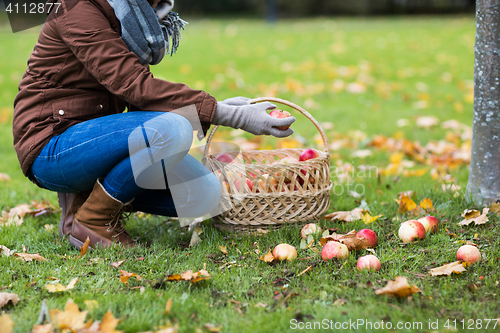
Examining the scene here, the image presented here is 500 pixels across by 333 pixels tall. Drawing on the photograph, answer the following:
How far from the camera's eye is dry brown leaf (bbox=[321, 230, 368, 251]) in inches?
78.0

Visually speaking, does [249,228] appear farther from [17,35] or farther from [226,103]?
[17,35]

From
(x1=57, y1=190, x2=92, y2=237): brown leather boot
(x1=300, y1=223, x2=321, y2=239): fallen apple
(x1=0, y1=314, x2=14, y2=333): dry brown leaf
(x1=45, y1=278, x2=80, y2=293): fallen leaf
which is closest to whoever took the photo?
(x1=0, y1=314, x2=14, y2=333): dry brown leaf

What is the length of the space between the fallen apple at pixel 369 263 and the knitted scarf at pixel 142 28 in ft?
4.30

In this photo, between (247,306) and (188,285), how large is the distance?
0.28 meters

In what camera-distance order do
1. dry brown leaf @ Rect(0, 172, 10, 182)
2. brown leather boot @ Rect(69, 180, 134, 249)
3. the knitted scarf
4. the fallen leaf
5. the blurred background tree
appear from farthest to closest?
1. the blurred background tree
2. dry brown leaf @ Rect(0, 172, 10, 182)
3. brown leather boot @ Rect(69, 180, 134, 249)
4. the knitted scarf
5. the fallen leaf

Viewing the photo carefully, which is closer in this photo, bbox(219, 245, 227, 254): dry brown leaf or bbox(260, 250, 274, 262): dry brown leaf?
bbox(260, 250, 274, 262): dry brown leaf

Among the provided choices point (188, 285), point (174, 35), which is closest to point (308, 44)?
point (174, 35)

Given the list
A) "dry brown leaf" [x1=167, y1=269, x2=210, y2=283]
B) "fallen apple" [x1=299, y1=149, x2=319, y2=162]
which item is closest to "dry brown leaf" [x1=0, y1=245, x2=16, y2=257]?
"dry brown leaf" [x1=167, y1=269, x2=210, y2=283]

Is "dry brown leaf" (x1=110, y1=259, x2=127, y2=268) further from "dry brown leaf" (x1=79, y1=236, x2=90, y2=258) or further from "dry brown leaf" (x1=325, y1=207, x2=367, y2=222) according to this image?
"dry brown leaf" (x1=325, y1=207, x2=367, y2=222)

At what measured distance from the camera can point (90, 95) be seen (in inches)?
81.1

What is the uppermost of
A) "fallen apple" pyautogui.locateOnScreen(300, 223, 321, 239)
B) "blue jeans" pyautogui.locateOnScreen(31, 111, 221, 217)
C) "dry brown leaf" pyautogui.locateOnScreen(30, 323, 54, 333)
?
"blue jeans" pyautogui.locateOnScreen(31, 111, 221, 217)

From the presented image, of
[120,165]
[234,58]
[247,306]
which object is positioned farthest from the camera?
[234,58]

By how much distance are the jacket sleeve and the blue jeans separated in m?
0.12

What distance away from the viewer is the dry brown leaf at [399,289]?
155 centimetres
